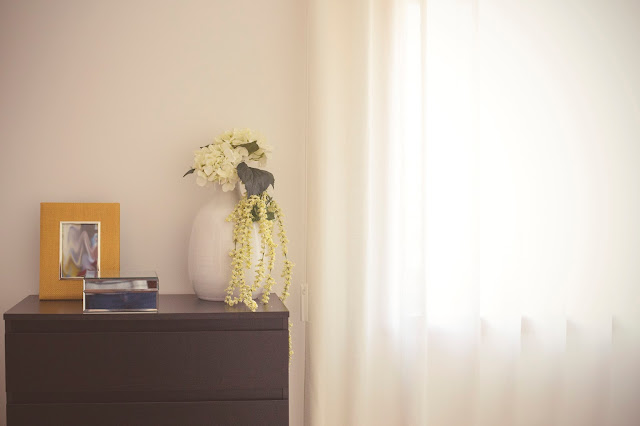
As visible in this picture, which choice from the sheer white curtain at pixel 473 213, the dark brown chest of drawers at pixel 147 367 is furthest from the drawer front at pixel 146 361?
the sheer white curtain at pixel 473 213

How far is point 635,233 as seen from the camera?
244cm

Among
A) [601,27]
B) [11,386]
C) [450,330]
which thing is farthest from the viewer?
[601,27]

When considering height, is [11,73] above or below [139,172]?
above

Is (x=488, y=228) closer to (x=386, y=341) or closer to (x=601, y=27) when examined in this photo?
(x=386, y=341)

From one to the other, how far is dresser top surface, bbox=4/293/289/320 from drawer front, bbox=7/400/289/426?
26cm

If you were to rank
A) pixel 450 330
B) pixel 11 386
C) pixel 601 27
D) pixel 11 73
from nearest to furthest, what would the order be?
pixel 11 386 → pixel 11 73 → pixel 450 330 → pixel 601 27

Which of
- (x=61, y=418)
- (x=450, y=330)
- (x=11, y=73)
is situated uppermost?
(x=11, y=73)

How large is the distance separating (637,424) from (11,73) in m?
2.74

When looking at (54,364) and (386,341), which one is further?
(386,341)

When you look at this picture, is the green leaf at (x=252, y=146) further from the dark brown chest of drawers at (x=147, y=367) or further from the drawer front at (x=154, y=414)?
the drawer front at (x=154, y=414)

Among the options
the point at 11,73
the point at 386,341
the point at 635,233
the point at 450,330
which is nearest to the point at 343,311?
the point at 386,341

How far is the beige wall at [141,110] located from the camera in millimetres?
2150

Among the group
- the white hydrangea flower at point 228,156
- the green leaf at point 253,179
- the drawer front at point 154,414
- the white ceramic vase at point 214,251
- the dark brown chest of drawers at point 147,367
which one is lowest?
the drawer front at point 154,414

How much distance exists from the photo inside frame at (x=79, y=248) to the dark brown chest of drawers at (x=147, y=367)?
7.2 inches
